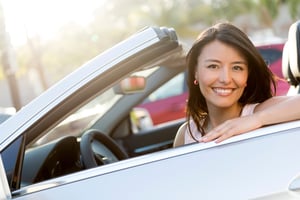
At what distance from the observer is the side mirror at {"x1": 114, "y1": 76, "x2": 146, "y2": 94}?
157 inches

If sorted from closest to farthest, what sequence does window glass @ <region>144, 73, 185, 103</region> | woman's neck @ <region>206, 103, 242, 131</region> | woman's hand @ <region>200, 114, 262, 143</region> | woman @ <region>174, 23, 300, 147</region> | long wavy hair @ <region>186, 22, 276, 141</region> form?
woman's hand @ <region>200, 114, 262, 143</region>, woman @ <region>174, 23, 300, 147</region>, long wavy hair @ <region>186, 22, 276, 141</region>, woman's neck @ <region>206, 103, 242, 131</region>, window glass @ <region>144, 73, 185, 103</region>

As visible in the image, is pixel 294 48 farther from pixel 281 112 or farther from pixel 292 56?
pixel 281 112

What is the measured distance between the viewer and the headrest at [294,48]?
2.88m

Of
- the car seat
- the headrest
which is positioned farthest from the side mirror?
the headrest

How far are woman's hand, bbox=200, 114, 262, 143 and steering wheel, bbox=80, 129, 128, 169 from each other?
1.96ft

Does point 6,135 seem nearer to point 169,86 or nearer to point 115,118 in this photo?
point 115,118

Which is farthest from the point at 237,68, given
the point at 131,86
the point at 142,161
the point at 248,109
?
the point at 131,86

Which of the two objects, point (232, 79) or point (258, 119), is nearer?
point (258, 119)

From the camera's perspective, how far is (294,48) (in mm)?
2891

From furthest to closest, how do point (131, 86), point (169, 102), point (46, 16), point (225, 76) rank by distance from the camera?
point (46, 16) → point (169, 102) → point (131, 86) → point (225, 76)

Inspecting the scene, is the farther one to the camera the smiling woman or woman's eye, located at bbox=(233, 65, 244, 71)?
the smiling woman

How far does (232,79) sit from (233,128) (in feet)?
0.96

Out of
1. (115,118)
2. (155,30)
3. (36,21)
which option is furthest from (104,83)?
(36,21)

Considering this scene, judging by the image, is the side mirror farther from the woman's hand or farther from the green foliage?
the green foliage
